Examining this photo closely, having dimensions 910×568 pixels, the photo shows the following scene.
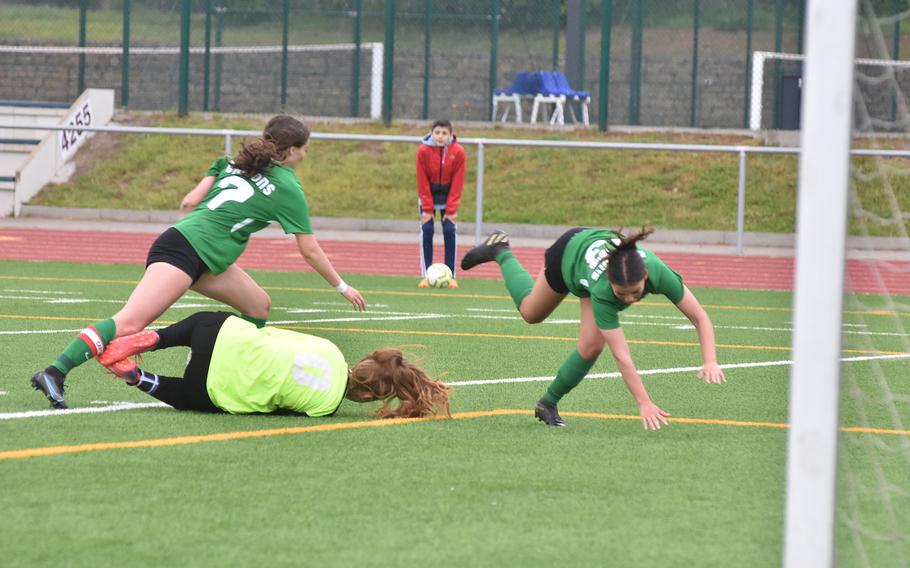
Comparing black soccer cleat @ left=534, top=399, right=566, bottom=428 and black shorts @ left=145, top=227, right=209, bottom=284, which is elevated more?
black shorts @ left=145, top=227, right=209, bottom=284

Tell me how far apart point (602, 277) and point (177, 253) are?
2.34 metres

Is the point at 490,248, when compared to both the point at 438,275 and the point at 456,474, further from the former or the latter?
the point at 438,275

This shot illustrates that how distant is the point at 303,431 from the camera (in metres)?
6.90

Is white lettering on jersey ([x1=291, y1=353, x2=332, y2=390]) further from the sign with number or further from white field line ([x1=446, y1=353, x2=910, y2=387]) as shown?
the sign with number

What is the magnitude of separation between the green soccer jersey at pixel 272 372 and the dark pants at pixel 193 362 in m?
0.04

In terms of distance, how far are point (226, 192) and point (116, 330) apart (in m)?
1.12

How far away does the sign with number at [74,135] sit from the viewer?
2731 centimetres

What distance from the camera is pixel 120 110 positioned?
29.8 metres

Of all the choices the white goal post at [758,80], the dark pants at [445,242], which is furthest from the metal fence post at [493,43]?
the dark pants at [445,242]

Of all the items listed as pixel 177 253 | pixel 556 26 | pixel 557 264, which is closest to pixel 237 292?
pixel 177 253

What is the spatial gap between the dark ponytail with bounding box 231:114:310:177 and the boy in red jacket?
8.08 meters

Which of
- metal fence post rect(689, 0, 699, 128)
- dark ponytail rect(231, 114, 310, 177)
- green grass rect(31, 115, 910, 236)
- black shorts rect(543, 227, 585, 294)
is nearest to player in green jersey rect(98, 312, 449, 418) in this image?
black shorts rect(543, 227, 585, 294)

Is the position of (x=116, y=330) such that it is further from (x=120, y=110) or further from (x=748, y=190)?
(x=120, y=110)

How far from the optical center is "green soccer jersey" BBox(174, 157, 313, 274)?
7926mm
